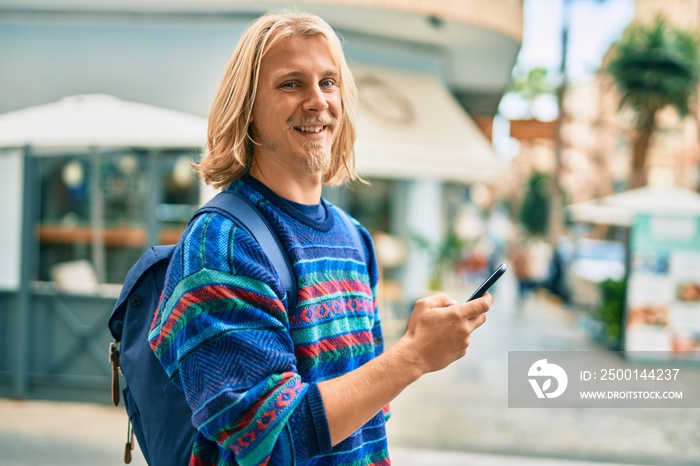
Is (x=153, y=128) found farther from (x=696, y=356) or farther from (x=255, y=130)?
(x=696, y=356)

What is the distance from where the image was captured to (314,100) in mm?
1575

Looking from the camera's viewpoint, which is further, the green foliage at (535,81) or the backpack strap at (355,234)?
the green foliage at (535,81)

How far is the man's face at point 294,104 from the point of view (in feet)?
5.13

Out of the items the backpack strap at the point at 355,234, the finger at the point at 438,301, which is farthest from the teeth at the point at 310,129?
the finger at the point at 438,301

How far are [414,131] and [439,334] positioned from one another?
739cm

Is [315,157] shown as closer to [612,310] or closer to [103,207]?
[103,207]

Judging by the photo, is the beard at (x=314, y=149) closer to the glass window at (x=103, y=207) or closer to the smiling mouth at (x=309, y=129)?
the smiling mouth at (x=309, y=129)

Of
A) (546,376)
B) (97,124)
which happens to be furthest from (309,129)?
(97,124)

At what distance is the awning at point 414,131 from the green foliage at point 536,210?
2343 centimetres

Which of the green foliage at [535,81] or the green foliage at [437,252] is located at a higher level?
the green foliage at [535,81]

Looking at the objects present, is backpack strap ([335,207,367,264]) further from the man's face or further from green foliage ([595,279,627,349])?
green foliage ([595,279,627,349])

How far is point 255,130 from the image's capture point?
163 centimetres

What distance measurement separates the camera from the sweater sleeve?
4.20ft

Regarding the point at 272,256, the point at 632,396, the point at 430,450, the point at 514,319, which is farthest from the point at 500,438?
the point at 514,319
